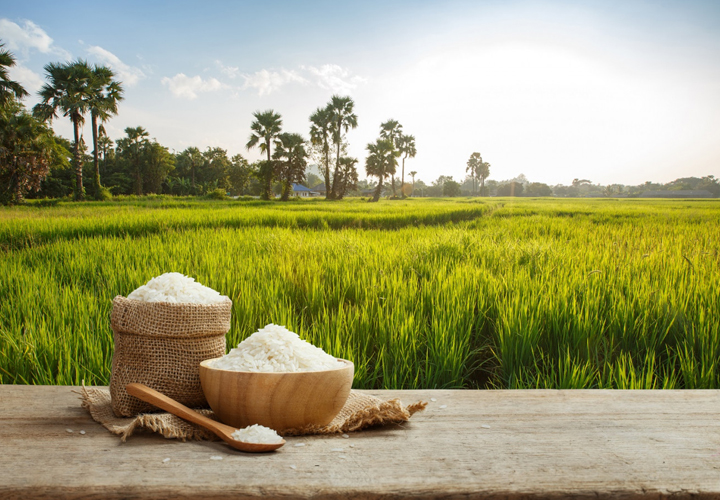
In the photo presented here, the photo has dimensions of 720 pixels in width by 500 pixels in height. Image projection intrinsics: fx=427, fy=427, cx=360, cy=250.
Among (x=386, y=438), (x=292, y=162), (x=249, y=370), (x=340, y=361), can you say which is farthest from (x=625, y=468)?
(x=292, y=162)

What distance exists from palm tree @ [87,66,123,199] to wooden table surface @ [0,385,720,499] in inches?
1217

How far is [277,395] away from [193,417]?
0.85 feet

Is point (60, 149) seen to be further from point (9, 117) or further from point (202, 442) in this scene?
point (202, 442)

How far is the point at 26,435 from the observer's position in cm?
116

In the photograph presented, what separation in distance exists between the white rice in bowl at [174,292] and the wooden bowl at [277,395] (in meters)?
0.20

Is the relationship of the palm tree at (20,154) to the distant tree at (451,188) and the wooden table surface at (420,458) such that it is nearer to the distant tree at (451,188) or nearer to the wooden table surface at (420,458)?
the wooden table surface at (420,458)

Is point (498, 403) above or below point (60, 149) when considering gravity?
below

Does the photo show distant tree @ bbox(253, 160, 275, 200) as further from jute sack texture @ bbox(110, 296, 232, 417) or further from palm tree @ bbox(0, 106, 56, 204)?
jute sack texture @ bbox(110, 296, 232, 417)

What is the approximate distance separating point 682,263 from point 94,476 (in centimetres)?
486

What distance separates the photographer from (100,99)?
89.3 ft

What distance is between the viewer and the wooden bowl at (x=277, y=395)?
3.59 feet

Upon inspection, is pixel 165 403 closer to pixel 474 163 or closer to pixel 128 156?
pixel 128 156

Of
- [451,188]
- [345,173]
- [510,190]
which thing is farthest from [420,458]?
[510,190]

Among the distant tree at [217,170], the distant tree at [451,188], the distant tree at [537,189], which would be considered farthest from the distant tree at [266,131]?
the distant tree at [537,189]
